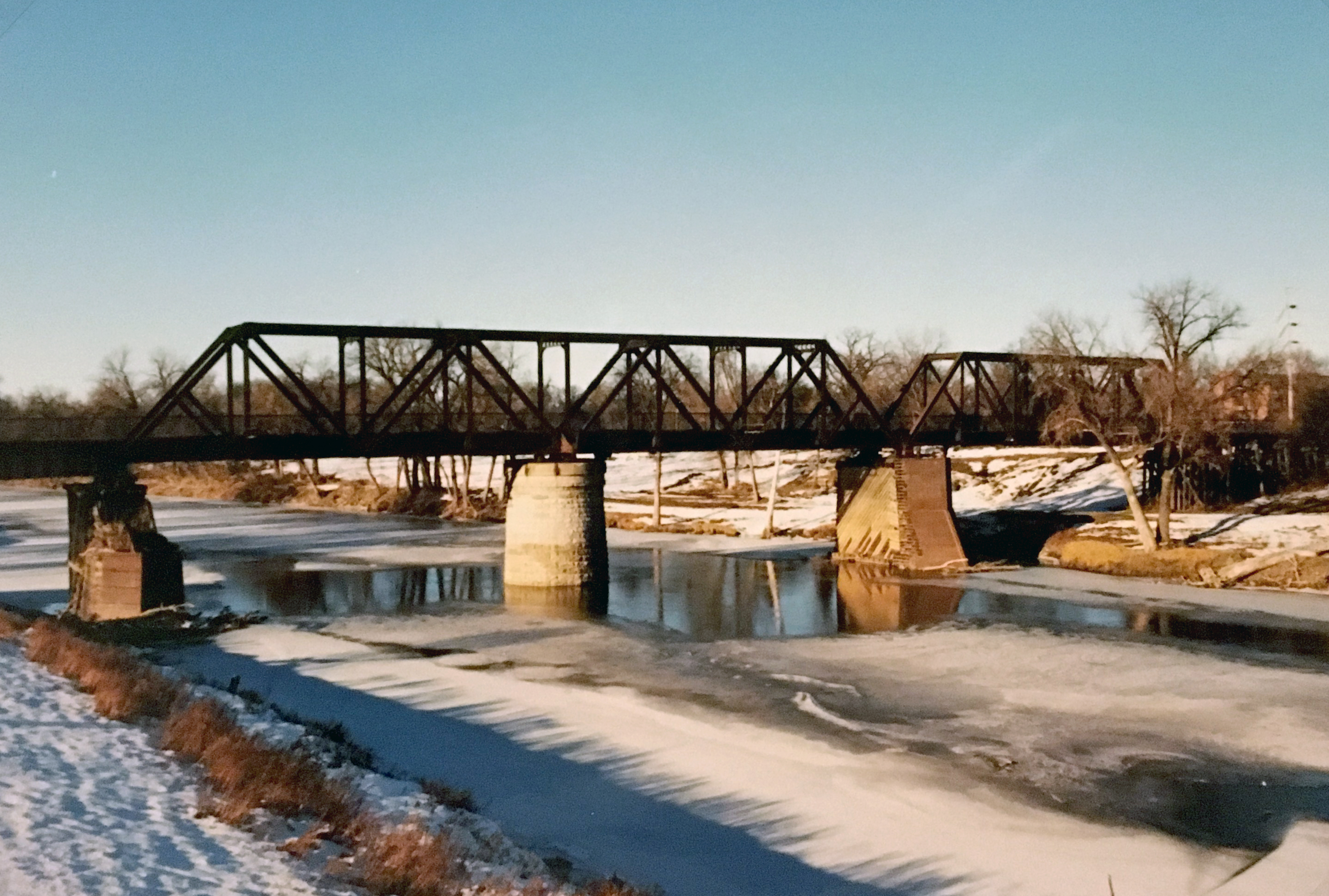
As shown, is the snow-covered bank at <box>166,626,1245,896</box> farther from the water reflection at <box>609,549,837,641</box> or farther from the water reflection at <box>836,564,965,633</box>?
the water reflection at <box>836,564,965,633</box>

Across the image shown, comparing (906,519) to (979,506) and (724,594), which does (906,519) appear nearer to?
(724,594)

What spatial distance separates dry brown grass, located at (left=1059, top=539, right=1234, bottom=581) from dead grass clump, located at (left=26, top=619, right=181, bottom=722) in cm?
3418

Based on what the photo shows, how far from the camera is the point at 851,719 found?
64.8 feet

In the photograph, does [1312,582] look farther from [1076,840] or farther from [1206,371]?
[1076,840]

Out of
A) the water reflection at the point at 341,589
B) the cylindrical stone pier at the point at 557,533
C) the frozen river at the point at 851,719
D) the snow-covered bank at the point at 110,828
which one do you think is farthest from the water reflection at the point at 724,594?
the snow-covered bank at the point at 110,828

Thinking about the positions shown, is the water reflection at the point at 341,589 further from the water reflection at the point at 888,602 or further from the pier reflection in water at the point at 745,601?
the water reflection at the point at 888,602

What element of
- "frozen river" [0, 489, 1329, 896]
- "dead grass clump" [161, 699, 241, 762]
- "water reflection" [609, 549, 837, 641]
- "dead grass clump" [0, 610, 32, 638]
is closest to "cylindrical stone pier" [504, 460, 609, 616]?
"water reflection" [609, 549, 837, 641]

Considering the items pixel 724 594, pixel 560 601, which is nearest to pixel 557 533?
pixel 560 601

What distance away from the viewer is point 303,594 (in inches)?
1499

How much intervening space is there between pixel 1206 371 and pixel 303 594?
39.5 metres

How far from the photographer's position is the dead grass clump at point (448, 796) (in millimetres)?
13766

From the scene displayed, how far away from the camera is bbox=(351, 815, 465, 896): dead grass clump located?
31.6 feet

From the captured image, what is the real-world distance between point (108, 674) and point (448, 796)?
5.97m

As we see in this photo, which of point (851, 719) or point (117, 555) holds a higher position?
point (117, 555)
